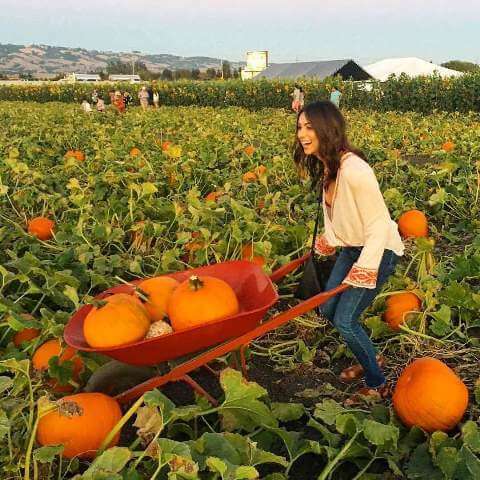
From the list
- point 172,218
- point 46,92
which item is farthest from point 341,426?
point 46,92

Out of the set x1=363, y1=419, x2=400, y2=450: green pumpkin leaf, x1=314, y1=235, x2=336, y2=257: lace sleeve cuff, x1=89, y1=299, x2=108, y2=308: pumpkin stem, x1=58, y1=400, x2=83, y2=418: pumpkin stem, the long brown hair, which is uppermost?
the long brown hair

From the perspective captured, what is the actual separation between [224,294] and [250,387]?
1.95 ft

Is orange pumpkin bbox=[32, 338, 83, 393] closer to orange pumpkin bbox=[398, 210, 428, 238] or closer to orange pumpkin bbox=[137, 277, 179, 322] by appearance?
orange pumpkin bbox=[137, 277, 179, 322]

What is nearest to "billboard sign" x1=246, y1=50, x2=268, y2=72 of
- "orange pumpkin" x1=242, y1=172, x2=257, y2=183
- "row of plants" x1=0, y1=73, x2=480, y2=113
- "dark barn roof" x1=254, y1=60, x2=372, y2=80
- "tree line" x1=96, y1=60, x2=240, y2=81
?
"tree line" x1=96, y1=60, x2=240, y2=81

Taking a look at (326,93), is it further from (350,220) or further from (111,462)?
(111,462)

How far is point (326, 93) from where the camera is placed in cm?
2873

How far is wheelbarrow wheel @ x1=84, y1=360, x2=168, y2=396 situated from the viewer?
2736 mm

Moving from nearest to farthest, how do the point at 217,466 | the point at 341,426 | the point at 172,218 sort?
the point at 217,466
the point at 341,426
the point at 172,218

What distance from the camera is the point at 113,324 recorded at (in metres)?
2.51

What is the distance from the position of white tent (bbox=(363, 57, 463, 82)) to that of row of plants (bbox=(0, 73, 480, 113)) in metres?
17.9

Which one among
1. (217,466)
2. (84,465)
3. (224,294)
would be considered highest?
(224,294)

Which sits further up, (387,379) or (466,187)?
(466,187)

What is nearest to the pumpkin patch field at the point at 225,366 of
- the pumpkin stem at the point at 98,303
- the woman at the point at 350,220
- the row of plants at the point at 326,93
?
the pumpkin stem at the point at 98,303

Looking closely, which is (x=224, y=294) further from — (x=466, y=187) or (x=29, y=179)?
(x=466, y=187)
